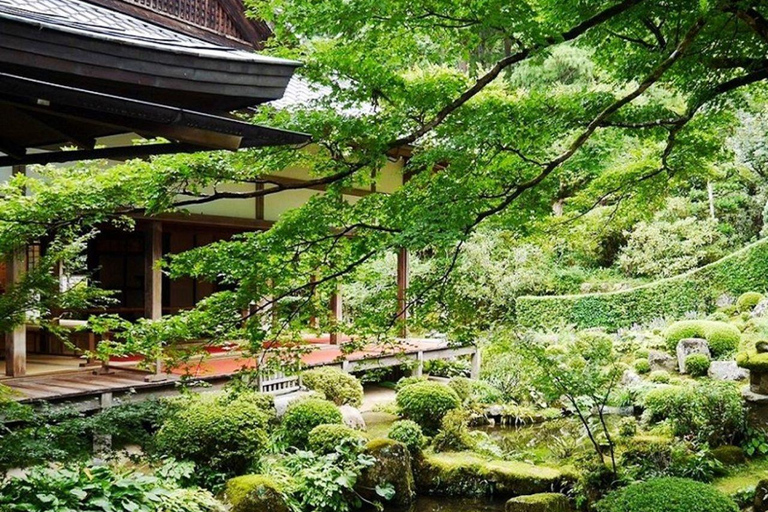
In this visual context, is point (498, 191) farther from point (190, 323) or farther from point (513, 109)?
point (190, 323)

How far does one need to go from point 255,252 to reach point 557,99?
3.03m

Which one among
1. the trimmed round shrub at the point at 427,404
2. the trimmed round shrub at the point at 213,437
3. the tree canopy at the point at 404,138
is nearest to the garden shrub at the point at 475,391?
the trimmed round shrub at the point at 427,404

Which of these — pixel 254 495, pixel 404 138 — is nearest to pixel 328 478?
pixel 254 495

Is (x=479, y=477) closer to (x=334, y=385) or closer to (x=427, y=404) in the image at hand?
(x=427, y=404)

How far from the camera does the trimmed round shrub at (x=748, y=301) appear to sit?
55.7 feet

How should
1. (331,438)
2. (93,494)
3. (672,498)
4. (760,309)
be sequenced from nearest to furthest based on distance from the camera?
1. (93,494)
2. (672,498)
3. (331,438)
4. (760,309)

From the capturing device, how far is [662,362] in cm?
1516

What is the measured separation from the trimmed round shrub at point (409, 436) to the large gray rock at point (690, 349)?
7.58 meters

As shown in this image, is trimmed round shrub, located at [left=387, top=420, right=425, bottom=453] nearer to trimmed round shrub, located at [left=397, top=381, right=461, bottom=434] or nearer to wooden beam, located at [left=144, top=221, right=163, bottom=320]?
trimmed round shrub, located at [left=397, top=381, right=461, bottom=434]

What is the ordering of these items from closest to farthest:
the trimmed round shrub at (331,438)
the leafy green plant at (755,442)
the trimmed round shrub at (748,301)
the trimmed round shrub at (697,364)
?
the trimmed round shrub at (331,438) < the leafy green plant at (755,442) < the trimmed round shrub at (697,364) < the trimmed round shrub at (748,301)

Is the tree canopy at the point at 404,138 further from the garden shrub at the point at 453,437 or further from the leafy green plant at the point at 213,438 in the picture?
the garden shrub at the point at 453,437

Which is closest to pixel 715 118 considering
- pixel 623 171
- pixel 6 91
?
pixel 623 171

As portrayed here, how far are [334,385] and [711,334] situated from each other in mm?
8529

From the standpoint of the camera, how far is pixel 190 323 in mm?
5512
